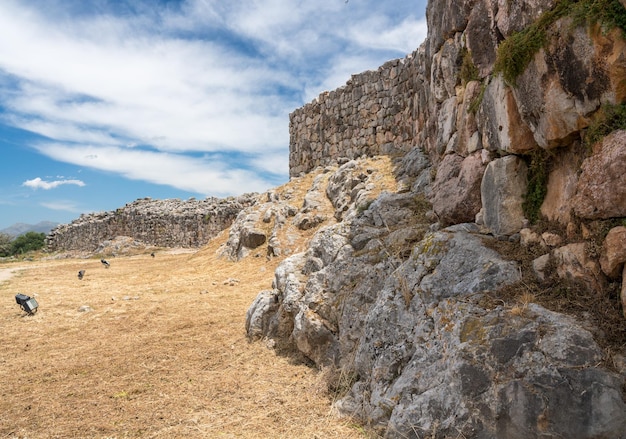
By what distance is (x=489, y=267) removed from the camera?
15.0 ft

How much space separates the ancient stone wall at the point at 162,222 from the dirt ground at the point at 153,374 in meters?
16.4

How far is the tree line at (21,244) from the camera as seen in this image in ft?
142

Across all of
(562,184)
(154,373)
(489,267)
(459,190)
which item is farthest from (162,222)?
(562,184)

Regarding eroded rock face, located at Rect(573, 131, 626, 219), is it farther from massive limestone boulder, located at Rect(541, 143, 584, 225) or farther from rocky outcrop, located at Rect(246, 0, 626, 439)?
massive limestone boulder, located at Rect(541, 143, 584, 225)

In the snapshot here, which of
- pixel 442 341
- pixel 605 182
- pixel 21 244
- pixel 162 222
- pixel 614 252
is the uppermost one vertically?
pixel 162 222

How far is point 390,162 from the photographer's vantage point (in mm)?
14672

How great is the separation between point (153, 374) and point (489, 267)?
5.49 metres

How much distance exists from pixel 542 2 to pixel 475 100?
177 centimetres

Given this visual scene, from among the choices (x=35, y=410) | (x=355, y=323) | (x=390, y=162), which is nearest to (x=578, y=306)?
(x=355, y=323)

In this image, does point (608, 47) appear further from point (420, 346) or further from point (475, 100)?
point (420, 346)

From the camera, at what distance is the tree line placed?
43153mm

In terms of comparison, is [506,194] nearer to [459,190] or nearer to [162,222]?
[459,190]

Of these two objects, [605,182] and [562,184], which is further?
[562,184]

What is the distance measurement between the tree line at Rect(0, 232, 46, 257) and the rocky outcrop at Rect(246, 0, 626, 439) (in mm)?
45451
